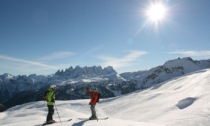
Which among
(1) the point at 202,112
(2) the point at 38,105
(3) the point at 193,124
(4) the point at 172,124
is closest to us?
(3) the point at 193,124

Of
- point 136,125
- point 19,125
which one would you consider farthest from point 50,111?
point 136,125

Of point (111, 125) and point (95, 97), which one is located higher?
point (95, 97)

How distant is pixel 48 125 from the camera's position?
18906mm

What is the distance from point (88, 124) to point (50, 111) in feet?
12.4

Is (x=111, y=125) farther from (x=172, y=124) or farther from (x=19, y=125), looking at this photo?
(x=19, y=125)

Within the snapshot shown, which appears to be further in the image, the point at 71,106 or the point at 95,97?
the point at 71,106

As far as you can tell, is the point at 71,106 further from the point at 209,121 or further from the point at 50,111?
the point at 209,121

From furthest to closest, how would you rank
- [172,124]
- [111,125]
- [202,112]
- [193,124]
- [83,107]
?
[83,107]
[202,112]
[172,124]
[193,124]
[111,125]

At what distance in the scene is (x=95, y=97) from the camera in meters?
21.4

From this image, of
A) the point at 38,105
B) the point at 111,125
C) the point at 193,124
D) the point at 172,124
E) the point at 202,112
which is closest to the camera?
the point at 111,125

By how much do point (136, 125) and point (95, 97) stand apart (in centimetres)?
509

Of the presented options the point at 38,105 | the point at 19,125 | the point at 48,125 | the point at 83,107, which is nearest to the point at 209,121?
the point at 48,125

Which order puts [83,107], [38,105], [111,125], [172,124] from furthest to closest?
[38,105] → [83,107] → [172,124] → [111,125]

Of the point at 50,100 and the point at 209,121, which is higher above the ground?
the point at 50,100
